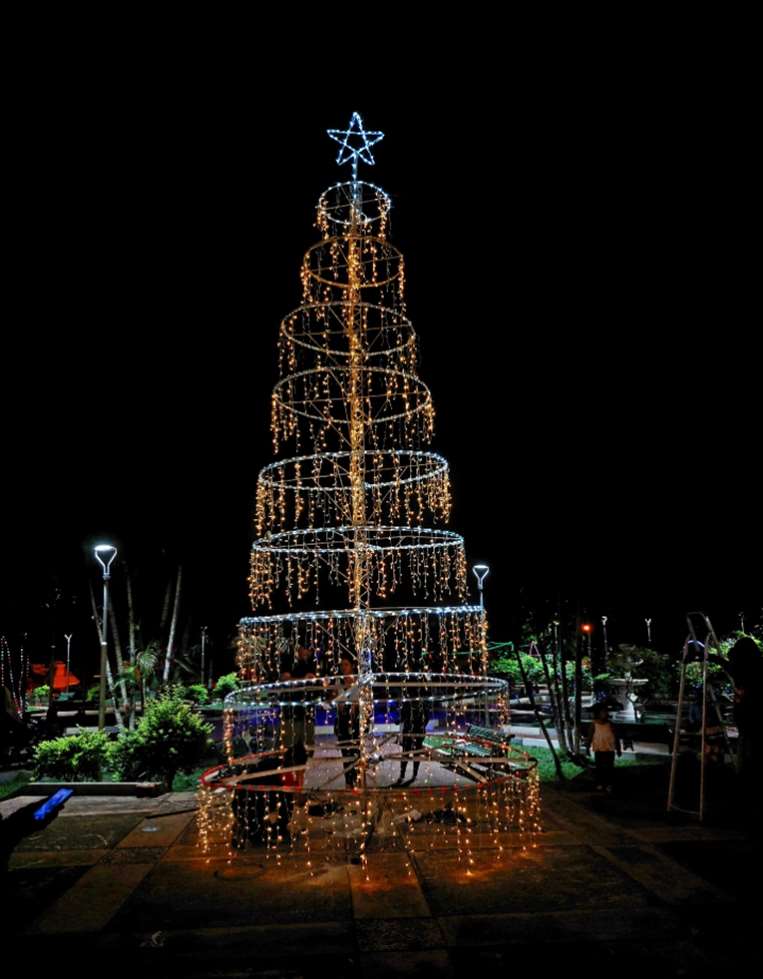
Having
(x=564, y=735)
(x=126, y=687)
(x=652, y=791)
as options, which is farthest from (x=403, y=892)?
(x=126, y=687)

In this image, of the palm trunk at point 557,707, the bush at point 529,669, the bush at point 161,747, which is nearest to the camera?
the bush at point 161,747

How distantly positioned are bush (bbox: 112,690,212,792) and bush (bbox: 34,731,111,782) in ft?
0.97

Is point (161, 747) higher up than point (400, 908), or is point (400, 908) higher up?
point (161, 747)

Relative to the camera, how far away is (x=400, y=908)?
5.88 m

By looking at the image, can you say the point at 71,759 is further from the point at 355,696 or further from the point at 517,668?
the point at 517,668

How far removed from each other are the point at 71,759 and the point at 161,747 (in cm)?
148

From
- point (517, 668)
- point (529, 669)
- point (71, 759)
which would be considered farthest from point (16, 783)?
point (517, 668)

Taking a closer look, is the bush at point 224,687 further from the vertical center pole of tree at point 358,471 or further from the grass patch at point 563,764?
the vertical center pole of tree at point 358,471

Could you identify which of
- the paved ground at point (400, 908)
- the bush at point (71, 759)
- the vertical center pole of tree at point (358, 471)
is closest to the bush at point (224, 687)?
the bush at point (71, 759)

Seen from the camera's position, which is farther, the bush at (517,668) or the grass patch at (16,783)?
the bush at (517,668)

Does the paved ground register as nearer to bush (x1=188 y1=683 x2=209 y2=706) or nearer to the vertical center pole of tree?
the vertical center pole of tree

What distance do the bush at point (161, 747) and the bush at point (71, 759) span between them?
0.30 m

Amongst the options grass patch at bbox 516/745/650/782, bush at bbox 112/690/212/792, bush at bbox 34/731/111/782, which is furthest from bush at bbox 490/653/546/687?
bush at bbox 34/731/111/782

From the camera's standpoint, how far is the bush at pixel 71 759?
36.9 feet
